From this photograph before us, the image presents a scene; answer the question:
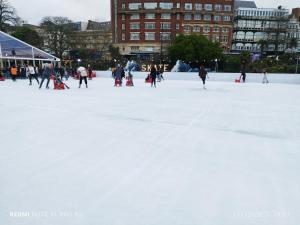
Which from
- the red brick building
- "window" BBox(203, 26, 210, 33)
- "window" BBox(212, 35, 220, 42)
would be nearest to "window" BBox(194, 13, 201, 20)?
the red brick building

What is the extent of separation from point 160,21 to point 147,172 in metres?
54.3

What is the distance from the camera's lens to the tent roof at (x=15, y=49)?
21.0m

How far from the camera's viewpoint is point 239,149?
376cm

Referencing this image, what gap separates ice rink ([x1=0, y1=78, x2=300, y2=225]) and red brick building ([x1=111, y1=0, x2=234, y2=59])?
4923cm

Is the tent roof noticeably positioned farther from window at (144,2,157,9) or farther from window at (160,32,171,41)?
window at (144,2,157,9)

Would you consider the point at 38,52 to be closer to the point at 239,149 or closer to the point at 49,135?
the point at 49,135

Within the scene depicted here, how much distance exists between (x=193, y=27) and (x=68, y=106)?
51559 mm

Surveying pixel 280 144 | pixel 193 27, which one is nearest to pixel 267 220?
pixel 280 144

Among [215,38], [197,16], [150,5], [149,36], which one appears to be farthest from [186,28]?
[150,5]

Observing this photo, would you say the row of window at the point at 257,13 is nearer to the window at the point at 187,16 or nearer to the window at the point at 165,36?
the window at the point at 187,16

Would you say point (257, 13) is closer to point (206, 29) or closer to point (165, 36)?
point (206, 29)

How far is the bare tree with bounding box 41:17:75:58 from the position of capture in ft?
143

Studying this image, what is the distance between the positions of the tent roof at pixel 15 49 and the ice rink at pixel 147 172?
18723 millimetres

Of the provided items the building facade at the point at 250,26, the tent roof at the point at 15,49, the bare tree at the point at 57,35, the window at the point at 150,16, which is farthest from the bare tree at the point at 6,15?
the building facade at the point at 250,26
